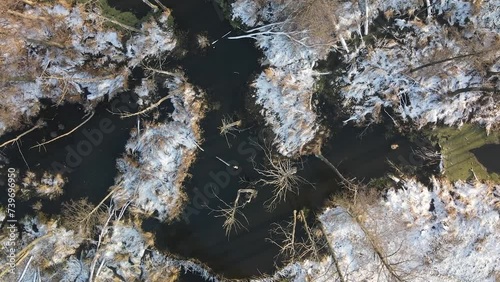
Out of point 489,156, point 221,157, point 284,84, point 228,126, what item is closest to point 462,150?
point 489,156

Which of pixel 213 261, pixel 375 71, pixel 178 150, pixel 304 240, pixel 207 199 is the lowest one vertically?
pixel 213 261

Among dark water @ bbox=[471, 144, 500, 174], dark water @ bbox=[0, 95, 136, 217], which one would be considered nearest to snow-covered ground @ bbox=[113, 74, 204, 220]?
dark water @ bbox=[0, 95, 136, 217]

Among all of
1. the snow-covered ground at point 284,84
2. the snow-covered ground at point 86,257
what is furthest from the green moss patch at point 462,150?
the snow-covered ground at point 86,257

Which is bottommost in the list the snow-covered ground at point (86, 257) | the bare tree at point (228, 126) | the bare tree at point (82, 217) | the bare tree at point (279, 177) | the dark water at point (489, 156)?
the snow-covered ground at point (86, 257)

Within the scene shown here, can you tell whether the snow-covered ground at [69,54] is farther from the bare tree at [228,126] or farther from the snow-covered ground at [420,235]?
the snow-covered ground at [420,235]

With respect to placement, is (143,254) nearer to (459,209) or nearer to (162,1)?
(162,1)

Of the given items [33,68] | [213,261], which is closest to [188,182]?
[213,261]
